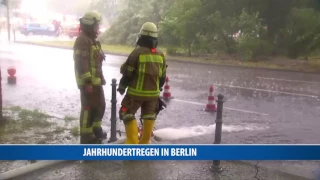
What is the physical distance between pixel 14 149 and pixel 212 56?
8.23 meters

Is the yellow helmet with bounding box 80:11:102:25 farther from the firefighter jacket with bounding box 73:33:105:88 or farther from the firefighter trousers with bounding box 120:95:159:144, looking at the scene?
the firefighter trousers with bounding box 120:95:159:144

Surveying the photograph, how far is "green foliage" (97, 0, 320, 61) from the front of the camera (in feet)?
20.1

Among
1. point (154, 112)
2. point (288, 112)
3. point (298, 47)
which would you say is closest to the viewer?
point (154, 112)

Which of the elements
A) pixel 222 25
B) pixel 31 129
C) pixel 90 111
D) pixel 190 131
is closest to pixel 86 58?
pixel 90 111

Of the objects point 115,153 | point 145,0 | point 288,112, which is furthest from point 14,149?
point 288,112

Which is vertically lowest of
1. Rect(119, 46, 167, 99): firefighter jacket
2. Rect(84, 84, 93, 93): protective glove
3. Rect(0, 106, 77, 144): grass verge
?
Rect(0, 106, 77, 144): grass verge

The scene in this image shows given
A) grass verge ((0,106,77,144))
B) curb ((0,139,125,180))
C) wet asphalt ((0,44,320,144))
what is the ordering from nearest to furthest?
curb ((0,139,125,180)) < grass verge ((0,106,77,144)) < wet asphalt ((0,44,320,144))

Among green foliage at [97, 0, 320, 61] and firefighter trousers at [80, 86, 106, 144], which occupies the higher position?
green foliage at [97, 0, 320, 61]

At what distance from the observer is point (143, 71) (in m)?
4.48

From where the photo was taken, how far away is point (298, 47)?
31.9ft

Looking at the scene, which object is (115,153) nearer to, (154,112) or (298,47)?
(154,112)

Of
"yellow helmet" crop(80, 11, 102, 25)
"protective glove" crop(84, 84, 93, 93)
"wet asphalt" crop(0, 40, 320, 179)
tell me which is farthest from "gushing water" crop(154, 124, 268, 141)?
"yellow helmet" crop(80, 11, 102, 25)

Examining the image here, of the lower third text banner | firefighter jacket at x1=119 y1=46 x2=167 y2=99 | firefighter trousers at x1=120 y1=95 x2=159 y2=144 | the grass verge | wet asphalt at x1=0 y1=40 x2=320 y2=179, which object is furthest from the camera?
wet asphalt at x1=0 y1=40 x2=320 y2=179

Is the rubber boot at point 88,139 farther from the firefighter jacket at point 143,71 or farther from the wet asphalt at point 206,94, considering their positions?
the wet asphalt at point 206,94
